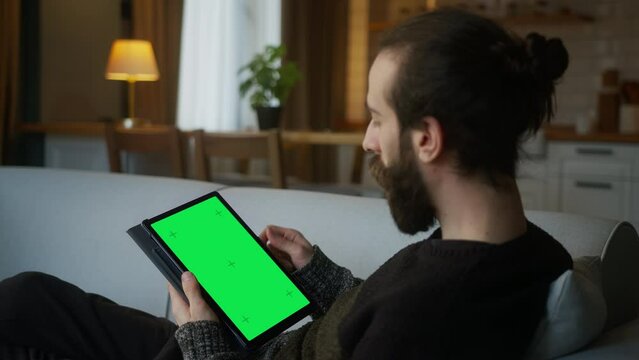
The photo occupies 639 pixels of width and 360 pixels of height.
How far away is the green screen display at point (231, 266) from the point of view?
1.18 metres

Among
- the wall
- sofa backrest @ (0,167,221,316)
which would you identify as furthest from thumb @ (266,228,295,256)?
the wall

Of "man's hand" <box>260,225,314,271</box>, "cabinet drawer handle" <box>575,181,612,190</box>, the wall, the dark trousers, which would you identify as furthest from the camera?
the wall

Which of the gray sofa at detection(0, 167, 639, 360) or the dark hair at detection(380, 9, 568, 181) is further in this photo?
the gray sofa at detection(0, 167, 639, 360)

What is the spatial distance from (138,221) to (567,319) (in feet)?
3.87

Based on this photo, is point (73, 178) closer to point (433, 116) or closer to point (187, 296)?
point (187, 296)

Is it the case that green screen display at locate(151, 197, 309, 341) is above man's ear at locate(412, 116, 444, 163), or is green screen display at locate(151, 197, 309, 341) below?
below

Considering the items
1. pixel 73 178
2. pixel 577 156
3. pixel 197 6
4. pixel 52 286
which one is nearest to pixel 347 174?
pixel 197 6

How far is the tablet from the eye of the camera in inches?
45.8

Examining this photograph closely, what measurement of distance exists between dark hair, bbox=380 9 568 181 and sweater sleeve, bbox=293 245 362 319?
44 centimetres

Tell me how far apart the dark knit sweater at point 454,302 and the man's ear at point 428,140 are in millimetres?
103

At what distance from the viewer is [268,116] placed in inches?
152

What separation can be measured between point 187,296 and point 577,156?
320cm

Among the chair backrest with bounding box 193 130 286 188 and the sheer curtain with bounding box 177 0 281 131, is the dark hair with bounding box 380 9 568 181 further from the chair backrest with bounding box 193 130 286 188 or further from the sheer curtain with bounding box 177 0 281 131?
the sheer curtain with bounding box 177 0 281 131

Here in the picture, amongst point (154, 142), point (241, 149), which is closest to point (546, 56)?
point (241, 149)
